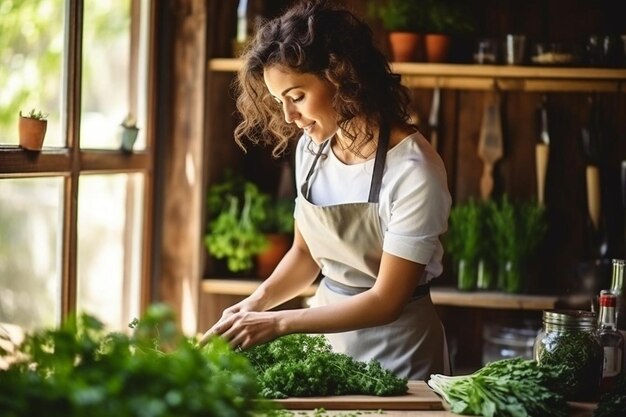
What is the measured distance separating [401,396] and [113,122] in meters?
1.97

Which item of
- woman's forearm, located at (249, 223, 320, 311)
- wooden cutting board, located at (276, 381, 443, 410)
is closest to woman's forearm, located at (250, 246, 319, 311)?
woman's forearm, located at (249, 223, 320, 311)

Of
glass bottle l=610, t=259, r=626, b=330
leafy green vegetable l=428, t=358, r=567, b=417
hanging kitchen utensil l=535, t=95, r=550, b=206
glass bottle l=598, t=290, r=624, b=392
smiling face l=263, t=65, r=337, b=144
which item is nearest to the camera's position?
leafy green vegetable l=428, t=358, r=567, b=417

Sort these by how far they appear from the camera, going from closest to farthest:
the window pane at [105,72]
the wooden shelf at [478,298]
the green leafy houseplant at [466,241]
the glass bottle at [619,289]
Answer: the glass bottle at [619,289]
the window pane at [105,72]
the wooden shelf at [478,298]
the green leafy houseplant at [466,241]

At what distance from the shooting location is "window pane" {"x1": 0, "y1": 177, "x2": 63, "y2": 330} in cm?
298

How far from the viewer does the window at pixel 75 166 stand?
2982 mm

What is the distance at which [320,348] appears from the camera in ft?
8.25

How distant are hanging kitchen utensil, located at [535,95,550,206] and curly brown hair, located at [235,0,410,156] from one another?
1.64 m

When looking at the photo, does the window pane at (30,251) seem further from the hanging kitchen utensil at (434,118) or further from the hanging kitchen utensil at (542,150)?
the hanging kitchen utensil at (542,150)

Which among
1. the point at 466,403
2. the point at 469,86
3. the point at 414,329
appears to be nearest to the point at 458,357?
the point at 469,86

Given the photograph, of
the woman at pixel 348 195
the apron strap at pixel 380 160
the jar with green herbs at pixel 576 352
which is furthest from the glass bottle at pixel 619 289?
the apron strap at pixel 380 160

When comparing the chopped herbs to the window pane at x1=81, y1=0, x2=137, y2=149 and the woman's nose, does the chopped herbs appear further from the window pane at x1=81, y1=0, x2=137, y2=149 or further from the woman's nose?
the window pane at x1=81, y1=0, x2=137, y2=149

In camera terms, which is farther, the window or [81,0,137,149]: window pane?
[81,0,137,149]: window pane

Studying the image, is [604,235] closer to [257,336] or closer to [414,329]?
[414,329]

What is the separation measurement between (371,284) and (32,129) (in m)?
1.08
